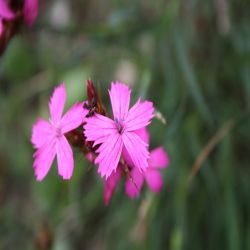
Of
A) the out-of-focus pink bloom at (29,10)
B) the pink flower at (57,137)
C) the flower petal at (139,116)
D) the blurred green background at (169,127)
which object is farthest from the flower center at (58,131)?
A: the blurred green background at (169,127)

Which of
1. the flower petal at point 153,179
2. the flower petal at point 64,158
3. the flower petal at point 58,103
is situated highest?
the flower petal at point 58,103

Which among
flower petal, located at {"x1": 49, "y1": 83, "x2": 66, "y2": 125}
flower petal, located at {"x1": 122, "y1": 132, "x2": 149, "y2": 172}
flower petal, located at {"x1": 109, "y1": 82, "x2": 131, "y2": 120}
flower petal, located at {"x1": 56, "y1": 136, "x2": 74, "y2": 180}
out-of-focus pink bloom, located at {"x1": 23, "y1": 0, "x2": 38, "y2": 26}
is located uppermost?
out-of-focus pink bloom, located at {"x1": 23, "y1": 0, "x2": 38, "y2": 26}

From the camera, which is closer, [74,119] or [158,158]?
[74,119]

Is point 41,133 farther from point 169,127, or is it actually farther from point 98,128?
point 169,127

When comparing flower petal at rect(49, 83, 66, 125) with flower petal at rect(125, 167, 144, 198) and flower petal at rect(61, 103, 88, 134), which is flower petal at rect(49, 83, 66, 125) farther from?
flower petal at rect(125, 167, 144, 198)

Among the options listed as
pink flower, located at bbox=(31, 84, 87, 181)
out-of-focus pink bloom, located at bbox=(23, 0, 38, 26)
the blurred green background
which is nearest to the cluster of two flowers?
pink flower, located at bbox=(31, 84, 87, 181)

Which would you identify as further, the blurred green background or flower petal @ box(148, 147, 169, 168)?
the blurred green background

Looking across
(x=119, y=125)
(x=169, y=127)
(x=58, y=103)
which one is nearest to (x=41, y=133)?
(x=58, y=103)

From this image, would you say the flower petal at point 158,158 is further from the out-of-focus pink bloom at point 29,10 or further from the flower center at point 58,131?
the out-of-focus pink bloom at point 29,10
